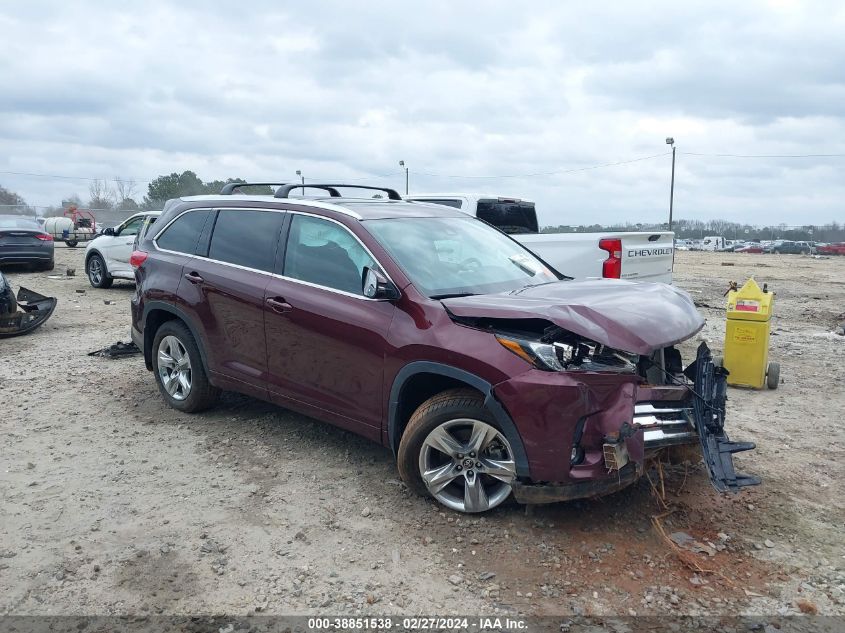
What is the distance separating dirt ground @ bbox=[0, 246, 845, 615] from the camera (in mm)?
3232

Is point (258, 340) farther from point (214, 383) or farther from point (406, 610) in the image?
point (406, 610)

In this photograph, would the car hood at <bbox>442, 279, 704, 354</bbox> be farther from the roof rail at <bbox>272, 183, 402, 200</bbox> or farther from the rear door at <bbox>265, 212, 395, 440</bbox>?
the roof rail at <bbox>272, 183, 402, 200</bbox>

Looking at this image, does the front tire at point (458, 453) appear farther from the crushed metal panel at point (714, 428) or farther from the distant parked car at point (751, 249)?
the distant parked car at point (751, 249)

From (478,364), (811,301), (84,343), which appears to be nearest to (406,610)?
(478,364)

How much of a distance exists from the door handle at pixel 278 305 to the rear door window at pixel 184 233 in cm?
121

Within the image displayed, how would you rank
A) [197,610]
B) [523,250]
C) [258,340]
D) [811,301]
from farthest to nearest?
[811,301], [523,250], [258,340], [197,610]

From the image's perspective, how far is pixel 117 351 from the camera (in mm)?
7965

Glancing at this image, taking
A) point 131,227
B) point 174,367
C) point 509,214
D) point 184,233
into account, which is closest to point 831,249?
point 509,214

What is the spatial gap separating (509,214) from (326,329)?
5663 mm

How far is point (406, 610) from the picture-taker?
124 inches

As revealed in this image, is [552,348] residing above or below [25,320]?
above

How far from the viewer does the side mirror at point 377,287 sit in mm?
4078

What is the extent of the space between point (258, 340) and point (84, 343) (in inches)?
192

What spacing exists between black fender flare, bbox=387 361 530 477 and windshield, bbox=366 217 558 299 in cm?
Answer: 48
